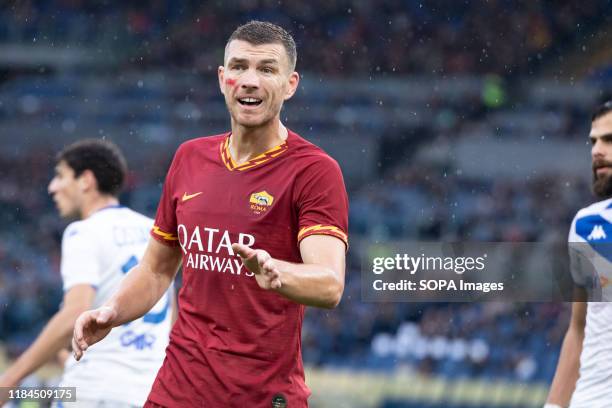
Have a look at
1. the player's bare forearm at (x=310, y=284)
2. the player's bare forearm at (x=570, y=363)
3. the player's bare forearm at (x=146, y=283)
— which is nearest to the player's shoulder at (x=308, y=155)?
the player's bare forearm at (x=310, y=284)

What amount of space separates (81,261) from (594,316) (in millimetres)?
2448

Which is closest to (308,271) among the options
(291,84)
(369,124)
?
(291,84)

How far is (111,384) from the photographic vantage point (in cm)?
496

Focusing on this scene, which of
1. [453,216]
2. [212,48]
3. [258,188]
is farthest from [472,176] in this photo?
[258,188]

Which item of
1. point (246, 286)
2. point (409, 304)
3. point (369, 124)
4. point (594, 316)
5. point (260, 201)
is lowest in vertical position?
point (246, 286)

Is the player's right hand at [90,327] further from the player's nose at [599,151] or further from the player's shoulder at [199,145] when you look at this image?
the player's nose at [599,151]

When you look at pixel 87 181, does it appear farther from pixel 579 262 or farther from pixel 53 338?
pixel 579 262

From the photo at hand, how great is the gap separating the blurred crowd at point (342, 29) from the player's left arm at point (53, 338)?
15.0 metres

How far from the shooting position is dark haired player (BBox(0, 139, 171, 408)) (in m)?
4.85

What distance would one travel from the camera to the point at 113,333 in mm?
5020

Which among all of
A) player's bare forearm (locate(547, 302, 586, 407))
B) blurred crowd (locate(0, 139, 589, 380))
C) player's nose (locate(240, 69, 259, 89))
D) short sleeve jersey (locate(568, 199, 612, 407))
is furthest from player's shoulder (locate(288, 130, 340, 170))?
blurred crowd (locate(0, 139, 589, 380))

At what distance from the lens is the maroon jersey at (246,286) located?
319 centimetres

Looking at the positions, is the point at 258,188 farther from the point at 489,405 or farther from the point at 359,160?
the point at 359,160

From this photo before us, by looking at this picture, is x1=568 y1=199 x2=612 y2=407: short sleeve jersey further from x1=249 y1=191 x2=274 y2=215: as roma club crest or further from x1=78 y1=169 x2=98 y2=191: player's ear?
x1=78 y1=169 x2=98 y2=191: player's ear
